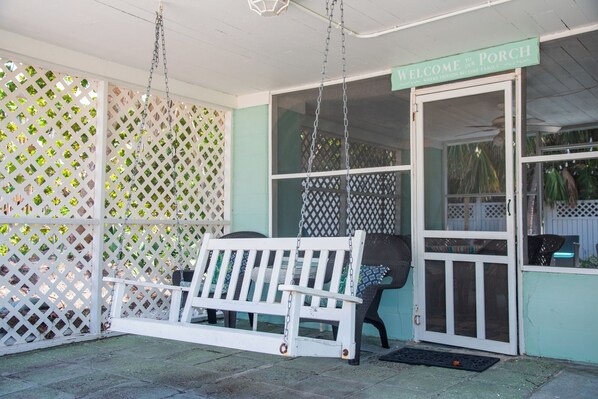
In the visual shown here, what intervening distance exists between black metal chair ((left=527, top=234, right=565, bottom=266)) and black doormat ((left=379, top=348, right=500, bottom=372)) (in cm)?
82

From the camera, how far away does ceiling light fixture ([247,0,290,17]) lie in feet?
10.9

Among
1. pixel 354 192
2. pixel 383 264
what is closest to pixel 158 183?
pixel 354 192

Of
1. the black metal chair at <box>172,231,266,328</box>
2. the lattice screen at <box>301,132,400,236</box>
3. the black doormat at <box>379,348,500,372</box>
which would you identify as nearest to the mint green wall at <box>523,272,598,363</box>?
the black doormat at <box>379,348,500,372</box>

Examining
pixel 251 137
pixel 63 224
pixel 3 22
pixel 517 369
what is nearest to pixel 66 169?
A: pixel 63 224

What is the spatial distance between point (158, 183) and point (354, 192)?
1.90 meters

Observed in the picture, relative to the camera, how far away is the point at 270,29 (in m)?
3.96

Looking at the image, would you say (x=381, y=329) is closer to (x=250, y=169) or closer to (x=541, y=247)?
(x=541, y=247)

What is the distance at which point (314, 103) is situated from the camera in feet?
17.8

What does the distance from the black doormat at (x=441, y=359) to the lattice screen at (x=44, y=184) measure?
2.63 meters

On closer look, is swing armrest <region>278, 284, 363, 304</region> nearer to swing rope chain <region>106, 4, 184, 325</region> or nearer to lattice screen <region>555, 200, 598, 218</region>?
swing rope chain <region>106, 4, 184, 325</region>

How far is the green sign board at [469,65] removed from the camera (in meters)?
4.04

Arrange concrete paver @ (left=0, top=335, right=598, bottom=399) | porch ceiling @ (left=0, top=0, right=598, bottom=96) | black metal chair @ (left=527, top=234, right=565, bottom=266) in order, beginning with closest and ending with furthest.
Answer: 1. concrete paver @ (left=0, top=335, right=598, bottom=399)
2. porch ceiling @ (left=0, top=0, right=598, bottom=96)
3. black metal chair @ (left=527, top=234, right=565, bottom=266)

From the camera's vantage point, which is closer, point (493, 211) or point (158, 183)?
point (493, 211)

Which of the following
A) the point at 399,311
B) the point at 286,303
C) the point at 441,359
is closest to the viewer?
the point at 286,303
